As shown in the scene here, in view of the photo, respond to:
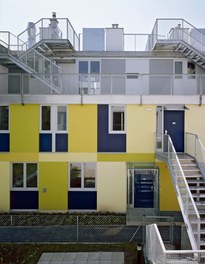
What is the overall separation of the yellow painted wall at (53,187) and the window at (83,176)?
37 centimetres

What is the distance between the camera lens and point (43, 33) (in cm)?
1902

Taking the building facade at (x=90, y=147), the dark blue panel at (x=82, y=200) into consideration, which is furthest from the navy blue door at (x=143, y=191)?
the dark blue panel at (x=82, y=200)

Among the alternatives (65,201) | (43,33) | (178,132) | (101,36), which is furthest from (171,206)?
(101,36)

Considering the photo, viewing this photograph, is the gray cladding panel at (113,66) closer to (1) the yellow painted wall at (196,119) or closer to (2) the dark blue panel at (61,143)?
(1) the yellow painted wall at (196,119)

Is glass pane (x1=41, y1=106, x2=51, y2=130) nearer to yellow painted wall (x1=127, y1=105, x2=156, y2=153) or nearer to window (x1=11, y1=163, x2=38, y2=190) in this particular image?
window (x1=11, y1=163, x2=38, y2=190)

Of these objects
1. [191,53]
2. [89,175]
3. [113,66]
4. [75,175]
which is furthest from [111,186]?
[191,53]

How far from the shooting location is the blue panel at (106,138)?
51.4 ft

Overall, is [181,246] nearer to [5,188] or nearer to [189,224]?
[189,224]

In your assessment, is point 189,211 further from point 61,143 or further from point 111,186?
point 61,143

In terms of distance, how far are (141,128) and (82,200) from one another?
4604 millimetres

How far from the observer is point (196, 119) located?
1571cm

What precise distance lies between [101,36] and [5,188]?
14.0 m

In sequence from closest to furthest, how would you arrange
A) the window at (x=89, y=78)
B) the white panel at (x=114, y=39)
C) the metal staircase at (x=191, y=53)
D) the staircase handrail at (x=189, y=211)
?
the staircase handrail at (x=189, y=211)
the window at (x=89, y=78)
the metal staircase at (x=191, y=53)
the white panel at (x=114, y=39)

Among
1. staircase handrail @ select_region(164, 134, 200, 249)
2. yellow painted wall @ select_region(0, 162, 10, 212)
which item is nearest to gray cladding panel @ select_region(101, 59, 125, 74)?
yellow painted wall @ select_region(0, 162, 10, 212)
